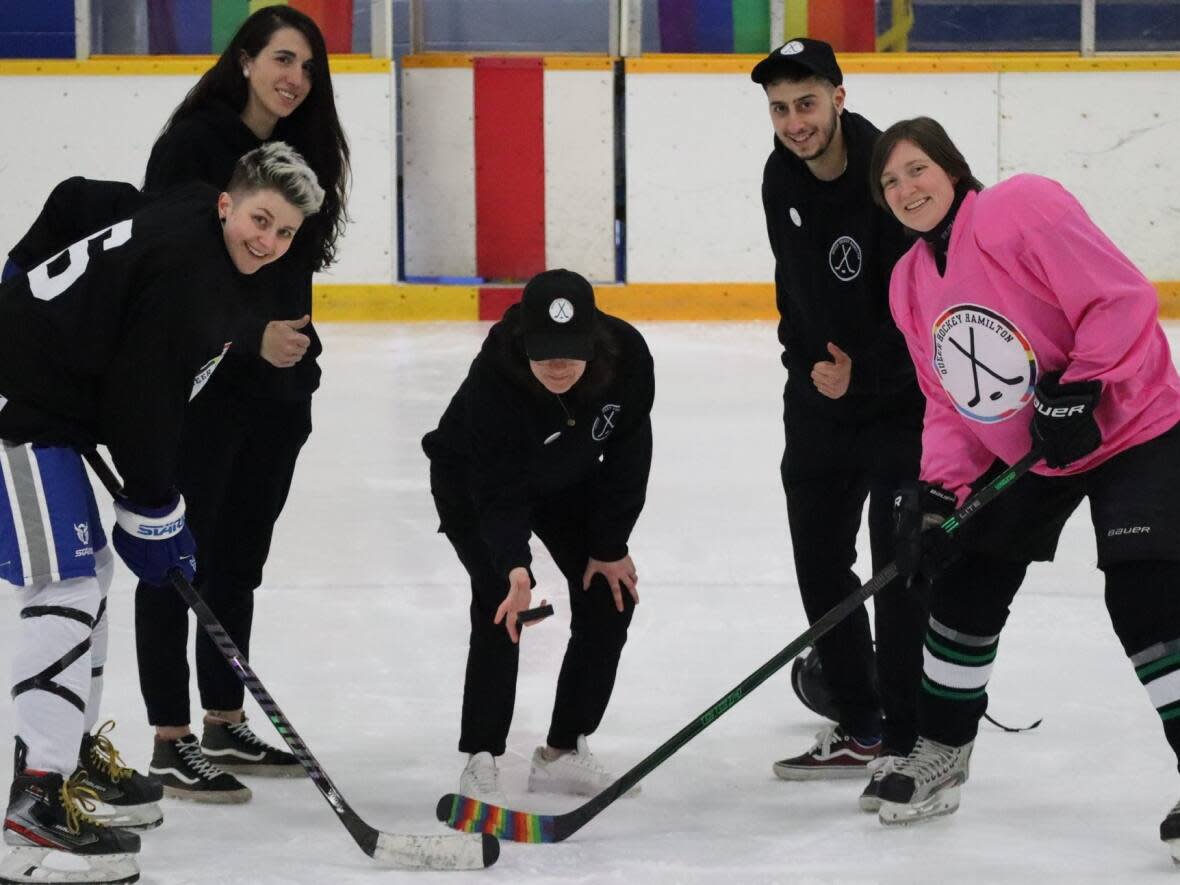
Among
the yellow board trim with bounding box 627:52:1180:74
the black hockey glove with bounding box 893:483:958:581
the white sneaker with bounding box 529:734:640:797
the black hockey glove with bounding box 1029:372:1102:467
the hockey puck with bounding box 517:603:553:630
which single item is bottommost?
the white sneaker with bounding box 529:734:640:797

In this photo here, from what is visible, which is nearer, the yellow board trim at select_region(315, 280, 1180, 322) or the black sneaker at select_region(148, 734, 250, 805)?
the black sneaker at select_region(148, 734, 250, 805)

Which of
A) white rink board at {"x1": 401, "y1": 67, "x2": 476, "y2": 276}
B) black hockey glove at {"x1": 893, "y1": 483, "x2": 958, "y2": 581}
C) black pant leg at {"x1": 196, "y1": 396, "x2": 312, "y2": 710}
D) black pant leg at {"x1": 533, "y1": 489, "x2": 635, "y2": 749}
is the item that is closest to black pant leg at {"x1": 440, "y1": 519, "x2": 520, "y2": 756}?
black pant leg at {"x1": 533, "y1": 489, "x2": 635, "y2": 749}

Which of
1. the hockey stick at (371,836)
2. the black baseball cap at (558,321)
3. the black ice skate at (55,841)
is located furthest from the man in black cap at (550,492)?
the black ice skate at (55,841)

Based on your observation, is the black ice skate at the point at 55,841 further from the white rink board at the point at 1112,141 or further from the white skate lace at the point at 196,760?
the white rink board at the point at 1112,141

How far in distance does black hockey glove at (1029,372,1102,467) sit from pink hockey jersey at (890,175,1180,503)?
0.03 meters

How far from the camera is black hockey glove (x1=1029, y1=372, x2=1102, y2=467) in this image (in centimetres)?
215

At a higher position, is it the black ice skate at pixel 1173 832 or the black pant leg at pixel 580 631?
the black pant leg at pixel 580 631

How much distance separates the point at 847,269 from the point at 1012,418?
0.39 meters

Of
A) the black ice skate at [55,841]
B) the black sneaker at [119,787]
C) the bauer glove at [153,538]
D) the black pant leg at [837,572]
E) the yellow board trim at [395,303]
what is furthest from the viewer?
the yellow board trim at [395,303]

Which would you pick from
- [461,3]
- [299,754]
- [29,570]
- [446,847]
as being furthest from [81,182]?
[461,3]

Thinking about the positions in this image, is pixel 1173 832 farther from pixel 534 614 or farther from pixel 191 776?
pixel 191 776

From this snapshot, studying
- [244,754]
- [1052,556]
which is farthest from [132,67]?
[1052,556]

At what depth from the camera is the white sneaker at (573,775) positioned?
262cm

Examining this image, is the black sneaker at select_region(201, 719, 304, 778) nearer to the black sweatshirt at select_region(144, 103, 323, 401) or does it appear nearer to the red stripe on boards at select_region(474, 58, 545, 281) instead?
the black sweatshirt at select_region(144, 103, 323, 401)
